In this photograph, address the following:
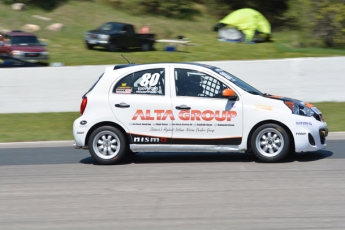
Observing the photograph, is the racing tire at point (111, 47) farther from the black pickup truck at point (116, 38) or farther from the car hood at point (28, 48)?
the car hood at point (28, 48)

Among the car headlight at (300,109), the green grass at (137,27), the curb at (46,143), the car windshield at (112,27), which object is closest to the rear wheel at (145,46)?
the green grass at (137,27)

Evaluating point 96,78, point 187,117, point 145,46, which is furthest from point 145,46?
point 187,117

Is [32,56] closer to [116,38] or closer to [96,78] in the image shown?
[116,38]

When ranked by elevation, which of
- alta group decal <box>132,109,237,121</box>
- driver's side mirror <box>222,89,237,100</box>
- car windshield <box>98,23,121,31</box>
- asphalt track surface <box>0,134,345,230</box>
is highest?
car windshield <box>98,23,121,31</box>

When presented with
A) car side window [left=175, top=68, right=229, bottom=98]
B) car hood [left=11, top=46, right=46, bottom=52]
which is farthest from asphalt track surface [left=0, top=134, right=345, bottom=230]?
car hood [left=11, top=46, right=46, bottom=52]

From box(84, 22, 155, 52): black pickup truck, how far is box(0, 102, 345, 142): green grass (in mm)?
13842

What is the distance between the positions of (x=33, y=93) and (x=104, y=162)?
811 centimetres

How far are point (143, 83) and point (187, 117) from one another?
0.93 meters

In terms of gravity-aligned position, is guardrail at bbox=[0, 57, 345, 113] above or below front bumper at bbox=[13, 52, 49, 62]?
below

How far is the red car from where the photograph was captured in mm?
26875

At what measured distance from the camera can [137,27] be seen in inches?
1539

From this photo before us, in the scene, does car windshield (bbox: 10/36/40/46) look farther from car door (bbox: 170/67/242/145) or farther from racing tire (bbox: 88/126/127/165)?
car door (bbox: 170/67/242/145)

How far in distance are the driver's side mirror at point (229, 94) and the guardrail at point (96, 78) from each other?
7.94 meters

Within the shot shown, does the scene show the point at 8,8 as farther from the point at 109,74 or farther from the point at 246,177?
the point at 246,177
